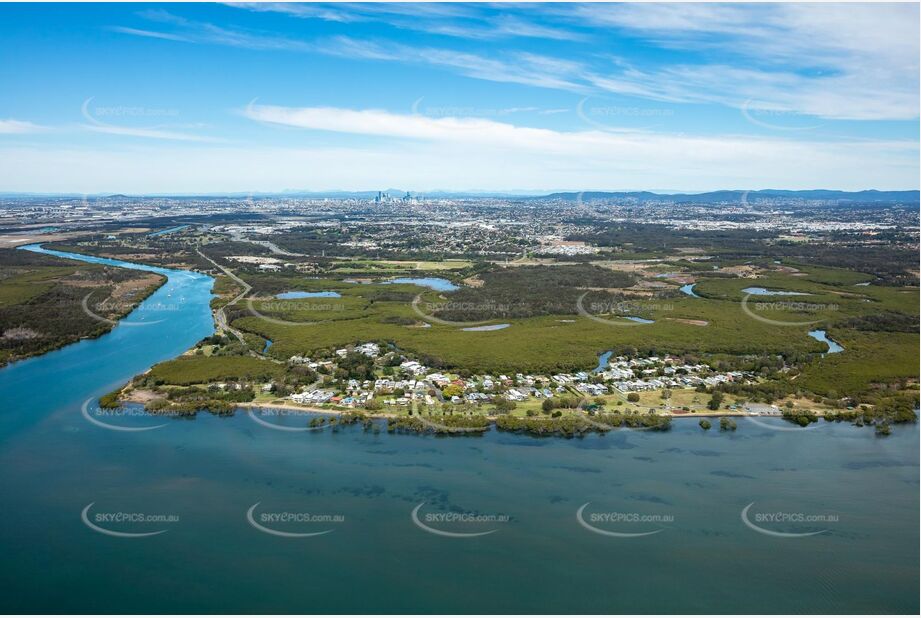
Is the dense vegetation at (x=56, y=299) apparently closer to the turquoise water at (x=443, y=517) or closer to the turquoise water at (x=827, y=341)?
the turquoise water at (x=443, y=517)

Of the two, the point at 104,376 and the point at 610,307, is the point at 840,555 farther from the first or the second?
the point at 104,376

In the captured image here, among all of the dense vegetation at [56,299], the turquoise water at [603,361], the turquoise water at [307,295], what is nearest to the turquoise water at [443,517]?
the turquoise water at [603,361]

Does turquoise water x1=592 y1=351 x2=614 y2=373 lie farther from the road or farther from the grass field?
the road

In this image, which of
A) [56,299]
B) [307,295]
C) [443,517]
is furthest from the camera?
[307,295]

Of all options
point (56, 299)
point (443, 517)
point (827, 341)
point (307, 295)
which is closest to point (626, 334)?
point (827, 341)

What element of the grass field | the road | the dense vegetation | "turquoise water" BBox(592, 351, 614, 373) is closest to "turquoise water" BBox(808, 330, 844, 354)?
the grass field

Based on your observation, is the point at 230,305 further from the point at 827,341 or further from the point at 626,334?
the point at 827,341
